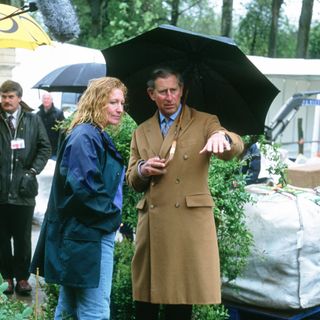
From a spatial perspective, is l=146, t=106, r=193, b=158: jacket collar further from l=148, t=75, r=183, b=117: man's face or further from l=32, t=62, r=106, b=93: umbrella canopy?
l=32, t=62, r=106, b=93: umbrella canopy

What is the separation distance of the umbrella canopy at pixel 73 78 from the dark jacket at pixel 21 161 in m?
4.72

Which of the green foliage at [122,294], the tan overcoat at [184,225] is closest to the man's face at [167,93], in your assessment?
the tan overcoat at [184,225]

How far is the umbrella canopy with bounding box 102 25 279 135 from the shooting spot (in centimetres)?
429

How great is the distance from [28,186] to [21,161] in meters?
0.23

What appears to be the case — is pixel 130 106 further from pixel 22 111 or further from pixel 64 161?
pixel 22 111

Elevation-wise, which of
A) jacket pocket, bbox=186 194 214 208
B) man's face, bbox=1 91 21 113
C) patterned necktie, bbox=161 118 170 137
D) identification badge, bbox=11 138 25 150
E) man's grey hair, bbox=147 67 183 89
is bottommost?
jacket pocket, bbox=186 194 214 208

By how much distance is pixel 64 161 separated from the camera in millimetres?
4059

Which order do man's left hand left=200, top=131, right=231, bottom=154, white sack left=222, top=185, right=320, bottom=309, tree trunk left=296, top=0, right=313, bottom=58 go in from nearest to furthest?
1. man's left hand left=200, top=131, right=231, bottom=154
2. white sack left=222, top=185, right=320, bottom=309
3. tree trunk left=296, top=0, right=313, bottom=58

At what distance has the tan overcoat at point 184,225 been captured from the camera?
13.9 ft

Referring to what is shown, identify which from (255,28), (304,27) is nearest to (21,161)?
(304,27)

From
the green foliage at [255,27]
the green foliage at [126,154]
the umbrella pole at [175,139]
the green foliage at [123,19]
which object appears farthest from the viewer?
the green foliage at [255,27]

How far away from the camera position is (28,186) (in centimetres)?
639

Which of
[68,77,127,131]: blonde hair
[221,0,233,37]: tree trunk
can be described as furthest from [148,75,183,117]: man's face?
[221,0,233,37]: tree trunk

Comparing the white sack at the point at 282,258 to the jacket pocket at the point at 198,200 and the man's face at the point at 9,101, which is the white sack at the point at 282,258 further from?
the man's face at the point at 9,101
